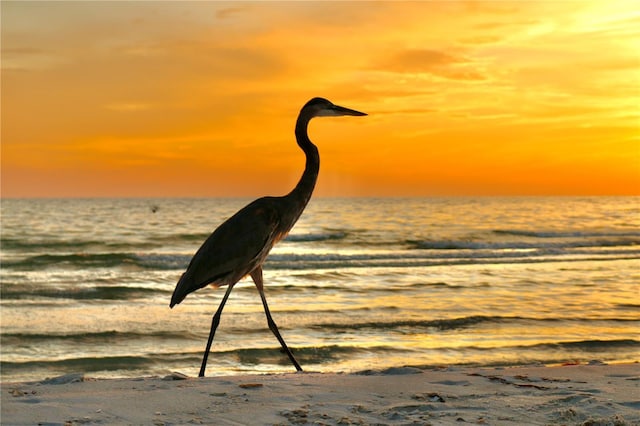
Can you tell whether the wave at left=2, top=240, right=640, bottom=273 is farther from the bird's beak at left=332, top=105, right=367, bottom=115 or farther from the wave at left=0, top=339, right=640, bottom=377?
the bird's beak at left=332, top=105, right=367, bottom=115

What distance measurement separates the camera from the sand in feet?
14.6

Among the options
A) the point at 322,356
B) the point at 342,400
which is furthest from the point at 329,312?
the point at 342,400

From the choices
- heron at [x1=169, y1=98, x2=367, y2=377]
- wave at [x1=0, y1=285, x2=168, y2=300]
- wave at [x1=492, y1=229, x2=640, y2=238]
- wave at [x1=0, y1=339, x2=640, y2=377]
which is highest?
heron at [x1=169, y1=98, x2=367, y2=377]

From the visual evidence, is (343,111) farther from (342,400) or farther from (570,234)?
(570,234)

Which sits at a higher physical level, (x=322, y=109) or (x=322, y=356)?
(x=322, y=109)

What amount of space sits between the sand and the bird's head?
2.62 m

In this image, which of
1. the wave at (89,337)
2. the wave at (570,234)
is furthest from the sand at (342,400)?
the wave at (570,234)

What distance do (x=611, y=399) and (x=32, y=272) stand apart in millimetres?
20171

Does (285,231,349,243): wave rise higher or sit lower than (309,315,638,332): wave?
lower

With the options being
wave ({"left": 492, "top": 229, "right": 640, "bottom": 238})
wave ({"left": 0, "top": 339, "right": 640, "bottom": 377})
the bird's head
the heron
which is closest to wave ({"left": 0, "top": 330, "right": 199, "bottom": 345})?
wave ({"left": 0, "top": 339, "right": 640, "bottom": 377})

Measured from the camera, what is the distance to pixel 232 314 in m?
12.5

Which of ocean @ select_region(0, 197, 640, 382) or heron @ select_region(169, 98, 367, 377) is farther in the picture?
ocean @ select_region(0, 197, 640, 382)

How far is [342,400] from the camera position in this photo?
491cm

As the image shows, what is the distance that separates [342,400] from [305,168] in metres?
2.91
